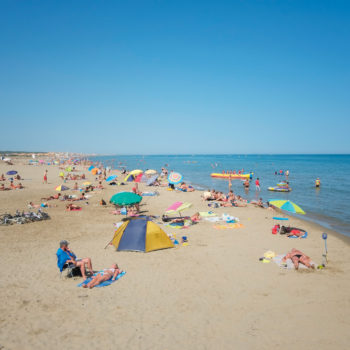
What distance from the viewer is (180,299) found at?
6.42m

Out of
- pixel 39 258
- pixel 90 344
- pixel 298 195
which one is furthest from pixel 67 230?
pixel 298 195

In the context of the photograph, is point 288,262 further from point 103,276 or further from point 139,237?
point 103,276

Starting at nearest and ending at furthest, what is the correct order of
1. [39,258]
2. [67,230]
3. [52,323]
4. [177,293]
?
[52,323] < [177,293] < [39,258] < [67,230]

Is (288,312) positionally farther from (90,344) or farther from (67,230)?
(67,230)

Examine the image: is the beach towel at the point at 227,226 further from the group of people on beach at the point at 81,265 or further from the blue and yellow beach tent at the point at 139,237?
the group of people on beach at the point at 81,265

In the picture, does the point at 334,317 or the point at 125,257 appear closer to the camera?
the point at 334,317

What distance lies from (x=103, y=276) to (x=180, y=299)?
2.25 m

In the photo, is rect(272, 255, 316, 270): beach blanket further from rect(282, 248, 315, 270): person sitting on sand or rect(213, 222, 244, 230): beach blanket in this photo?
rect(213, 222, 244, 230): beach blanket

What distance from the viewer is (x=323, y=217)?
55.0 feet

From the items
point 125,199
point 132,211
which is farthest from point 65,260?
point 132,211

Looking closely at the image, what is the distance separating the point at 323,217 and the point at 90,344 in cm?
1642

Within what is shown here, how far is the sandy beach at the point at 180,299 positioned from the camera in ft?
16.5

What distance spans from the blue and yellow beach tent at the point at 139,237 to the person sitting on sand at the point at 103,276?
1.85 meters

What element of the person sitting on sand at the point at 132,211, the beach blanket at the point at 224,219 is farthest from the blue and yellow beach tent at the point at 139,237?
the person sitting on sand at the point at 132,211
